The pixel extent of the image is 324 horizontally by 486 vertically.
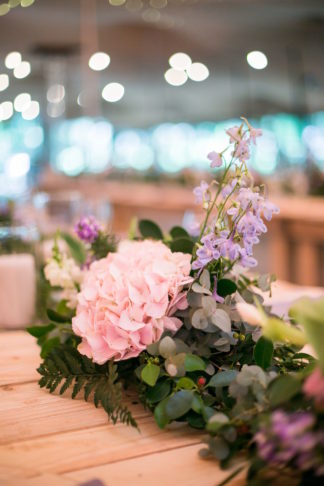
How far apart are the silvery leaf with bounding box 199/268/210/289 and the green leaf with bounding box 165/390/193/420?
0.43ft

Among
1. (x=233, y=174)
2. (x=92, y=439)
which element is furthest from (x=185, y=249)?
(x=92, y=439)

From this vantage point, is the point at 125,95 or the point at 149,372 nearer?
the point at 149,372

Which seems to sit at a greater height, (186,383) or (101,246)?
(101,246)

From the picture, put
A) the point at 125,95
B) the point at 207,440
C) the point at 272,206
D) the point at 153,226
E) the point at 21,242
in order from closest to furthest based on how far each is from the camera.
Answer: the point at 207,440 < the point at 272,206 < the point at 153,226 < the point at 21,242 < the point at 125,95

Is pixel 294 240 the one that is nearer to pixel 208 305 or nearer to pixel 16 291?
pixel 16 291

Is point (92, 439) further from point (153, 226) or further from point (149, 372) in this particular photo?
point (153, 226)

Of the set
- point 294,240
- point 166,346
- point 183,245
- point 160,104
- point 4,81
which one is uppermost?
point 160,104

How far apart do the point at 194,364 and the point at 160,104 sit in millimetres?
13159

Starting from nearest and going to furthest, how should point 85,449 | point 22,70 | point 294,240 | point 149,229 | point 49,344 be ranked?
1. point 85,449
2. point 49,344
3. point 149,229
4. point 294,240
5. point 22,70

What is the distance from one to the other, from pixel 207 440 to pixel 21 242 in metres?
0.85

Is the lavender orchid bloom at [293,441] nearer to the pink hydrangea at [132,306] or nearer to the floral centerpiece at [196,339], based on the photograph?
the floral centerpiece at [196,339]

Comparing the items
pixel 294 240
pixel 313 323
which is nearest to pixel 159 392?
pixel 313 323

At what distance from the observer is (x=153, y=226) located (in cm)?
100

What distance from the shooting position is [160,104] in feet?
44.2
